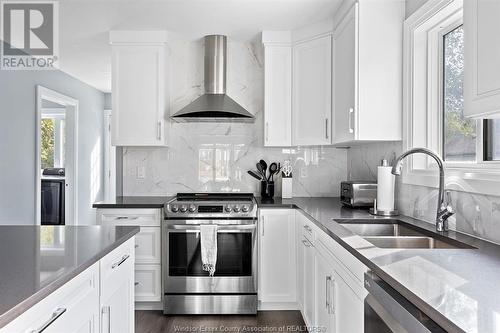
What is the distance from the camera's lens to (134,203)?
3.22m

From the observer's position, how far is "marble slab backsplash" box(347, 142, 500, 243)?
5.47 feet

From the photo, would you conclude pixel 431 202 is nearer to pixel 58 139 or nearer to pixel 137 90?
pixel 137 90

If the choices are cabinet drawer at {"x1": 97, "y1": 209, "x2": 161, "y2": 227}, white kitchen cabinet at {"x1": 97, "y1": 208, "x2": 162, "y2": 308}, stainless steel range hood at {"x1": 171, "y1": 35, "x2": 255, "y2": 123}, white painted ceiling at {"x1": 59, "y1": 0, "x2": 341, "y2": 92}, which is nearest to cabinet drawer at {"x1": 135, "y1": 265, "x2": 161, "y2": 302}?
A: white kitchen cabinet at {"x1": 97, "y1": 208, "x2": 162, "y2": 308}

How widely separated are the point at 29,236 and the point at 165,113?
2.11m

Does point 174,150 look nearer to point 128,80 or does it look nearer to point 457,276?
point 128,80

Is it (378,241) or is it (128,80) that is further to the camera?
(128,80)

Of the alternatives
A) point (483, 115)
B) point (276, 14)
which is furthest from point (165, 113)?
point (483, 115)

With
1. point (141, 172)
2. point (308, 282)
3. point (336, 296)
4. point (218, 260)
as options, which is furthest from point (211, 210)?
point (336, 296)

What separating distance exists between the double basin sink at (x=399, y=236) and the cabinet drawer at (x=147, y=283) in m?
1.69

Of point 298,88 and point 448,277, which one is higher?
point 298,88

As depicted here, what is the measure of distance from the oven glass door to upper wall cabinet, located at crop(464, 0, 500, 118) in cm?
212

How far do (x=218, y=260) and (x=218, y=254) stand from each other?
48 mm

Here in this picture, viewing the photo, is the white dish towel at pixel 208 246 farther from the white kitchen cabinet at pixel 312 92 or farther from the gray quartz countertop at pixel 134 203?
the white kitchen cabinet at pixel 312 92

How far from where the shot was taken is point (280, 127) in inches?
138
